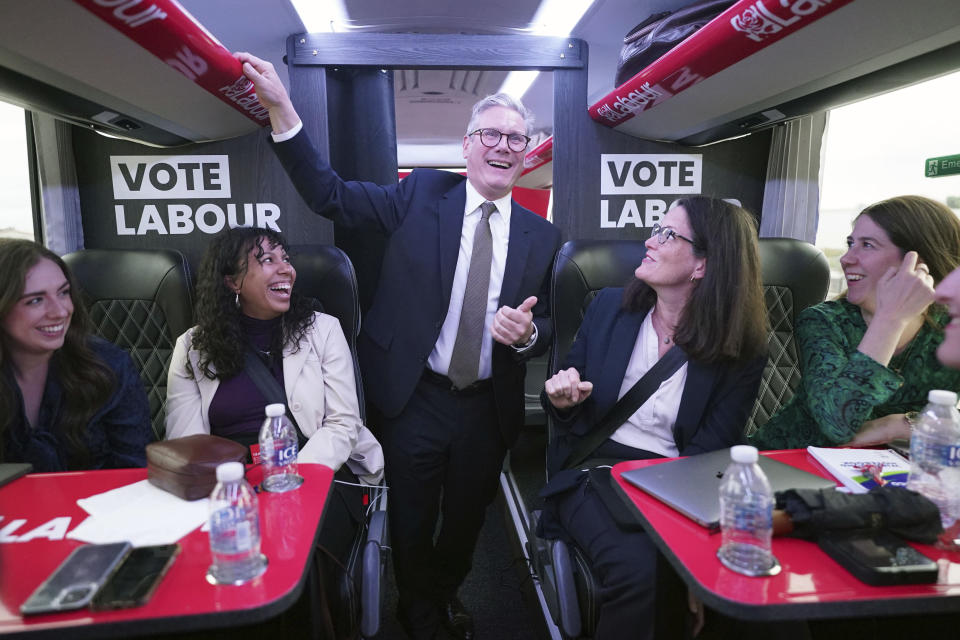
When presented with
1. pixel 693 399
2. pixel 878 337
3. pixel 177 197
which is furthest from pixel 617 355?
pixel 177 197

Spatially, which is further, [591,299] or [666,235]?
[591,299]

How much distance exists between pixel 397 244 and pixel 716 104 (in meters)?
1.59

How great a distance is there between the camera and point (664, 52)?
267cm

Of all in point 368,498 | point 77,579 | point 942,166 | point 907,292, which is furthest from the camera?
point 942,166

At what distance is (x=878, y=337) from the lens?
5.96ft

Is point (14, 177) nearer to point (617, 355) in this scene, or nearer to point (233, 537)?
point (233, 537)

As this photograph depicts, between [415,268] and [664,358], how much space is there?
104 centimetres

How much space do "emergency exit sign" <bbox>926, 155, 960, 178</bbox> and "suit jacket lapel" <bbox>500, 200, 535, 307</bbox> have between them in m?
1.85

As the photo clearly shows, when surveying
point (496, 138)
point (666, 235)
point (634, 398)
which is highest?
point (496, 138)

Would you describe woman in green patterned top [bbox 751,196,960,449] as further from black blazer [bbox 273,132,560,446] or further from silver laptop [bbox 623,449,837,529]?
black blazer [bbox 273,132,560,446]

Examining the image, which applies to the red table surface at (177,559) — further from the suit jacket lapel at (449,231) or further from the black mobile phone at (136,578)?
the suit jacket lapel at (449,231)

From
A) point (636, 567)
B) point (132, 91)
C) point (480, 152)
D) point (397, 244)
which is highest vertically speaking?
point (132, 91)

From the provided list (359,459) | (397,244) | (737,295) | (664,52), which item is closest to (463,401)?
(359,459)

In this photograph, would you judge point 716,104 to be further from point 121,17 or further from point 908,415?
point 121,17
